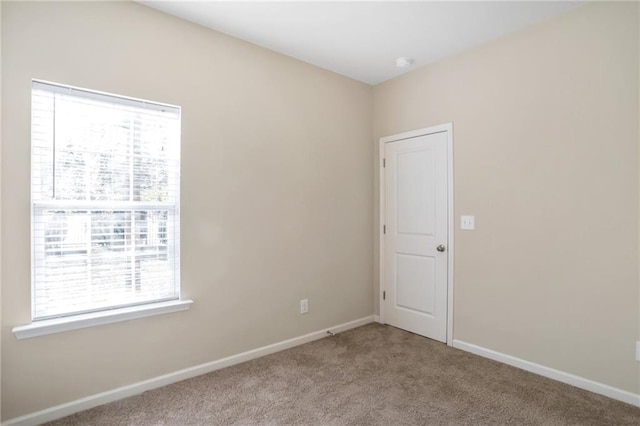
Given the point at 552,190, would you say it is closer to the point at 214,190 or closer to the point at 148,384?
the point at 214,190

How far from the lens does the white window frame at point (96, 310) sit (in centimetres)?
201

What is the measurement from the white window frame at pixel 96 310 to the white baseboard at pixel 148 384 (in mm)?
457

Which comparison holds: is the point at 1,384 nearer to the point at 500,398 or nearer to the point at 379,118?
the point at 500,398

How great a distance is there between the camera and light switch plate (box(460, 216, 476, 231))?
3002 mm

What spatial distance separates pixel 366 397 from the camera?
231cm

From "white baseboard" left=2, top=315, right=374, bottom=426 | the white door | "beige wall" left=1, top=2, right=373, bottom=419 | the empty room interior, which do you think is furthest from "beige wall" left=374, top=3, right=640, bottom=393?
"white baseboard" left=2, top=315, right=374, bottom=426

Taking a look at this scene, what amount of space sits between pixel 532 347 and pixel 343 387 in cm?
149

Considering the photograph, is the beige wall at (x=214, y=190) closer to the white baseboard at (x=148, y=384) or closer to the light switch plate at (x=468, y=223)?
the white baseboard at (x=148, y=384)

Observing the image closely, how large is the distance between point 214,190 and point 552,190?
2514 mm

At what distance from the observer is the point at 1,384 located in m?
1.91

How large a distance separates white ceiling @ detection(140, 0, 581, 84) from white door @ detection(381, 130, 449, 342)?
0.83 metres

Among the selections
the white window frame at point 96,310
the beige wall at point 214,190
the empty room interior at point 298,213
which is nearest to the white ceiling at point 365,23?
the empty room interior at point 298,213

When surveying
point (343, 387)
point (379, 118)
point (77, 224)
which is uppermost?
point (379, 118)

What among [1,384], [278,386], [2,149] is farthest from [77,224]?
[278,386]
